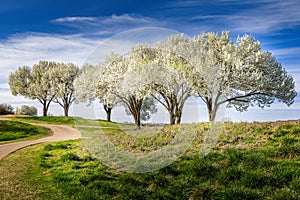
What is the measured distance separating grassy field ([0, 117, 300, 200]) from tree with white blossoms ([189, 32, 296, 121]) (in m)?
18.4

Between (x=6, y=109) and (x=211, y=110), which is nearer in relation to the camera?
(x=211, y=110)

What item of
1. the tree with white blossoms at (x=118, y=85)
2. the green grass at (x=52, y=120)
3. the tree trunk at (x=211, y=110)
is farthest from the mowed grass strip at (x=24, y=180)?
the green grass at (x=52, y=120)

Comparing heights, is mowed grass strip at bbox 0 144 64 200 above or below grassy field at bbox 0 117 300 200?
below

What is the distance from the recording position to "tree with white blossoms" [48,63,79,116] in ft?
191

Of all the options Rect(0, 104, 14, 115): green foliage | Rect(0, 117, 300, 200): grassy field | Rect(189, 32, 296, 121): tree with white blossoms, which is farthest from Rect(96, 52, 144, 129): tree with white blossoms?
Rect(0, 104, 14, 115): green foliage

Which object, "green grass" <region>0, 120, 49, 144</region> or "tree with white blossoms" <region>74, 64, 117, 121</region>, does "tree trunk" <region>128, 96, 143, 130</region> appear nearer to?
"tree with white blossoms" <region>74, 64, 117, 121</region>

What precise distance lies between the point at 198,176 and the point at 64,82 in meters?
53.0

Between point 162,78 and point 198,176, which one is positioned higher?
point 162,78

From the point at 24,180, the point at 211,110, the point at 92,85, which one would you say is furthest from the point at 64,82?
the point at 24,180

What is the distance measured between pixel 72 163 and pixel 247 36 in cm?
2825

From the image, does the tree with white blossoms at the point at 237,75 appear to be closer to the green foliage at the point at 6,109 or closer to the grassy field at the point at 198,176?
the grassy field at the point at 198,176

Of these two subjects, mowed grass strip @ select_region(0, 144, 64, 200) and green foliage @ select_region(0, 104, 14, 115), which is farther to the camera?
green foliage @ select_region(0, 104, 14, 115)

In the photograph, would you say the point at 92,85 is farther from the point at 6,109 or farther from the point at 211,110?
the point at 6,109

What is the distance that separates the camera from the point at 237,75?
33.1 m
